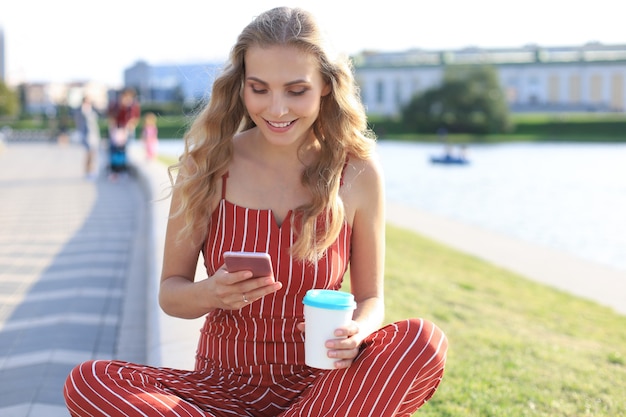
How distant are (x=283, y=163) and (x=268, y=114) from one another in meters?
0.22

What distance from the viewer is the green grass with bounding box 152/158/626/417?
11.6 ft

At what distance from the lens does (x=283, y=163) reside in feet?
8.38

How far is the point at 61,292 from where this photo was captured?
563 centimetres

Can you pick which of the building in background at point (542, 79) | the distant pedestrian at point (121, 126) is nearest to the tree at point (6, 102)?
the building in background at point (542, 79)

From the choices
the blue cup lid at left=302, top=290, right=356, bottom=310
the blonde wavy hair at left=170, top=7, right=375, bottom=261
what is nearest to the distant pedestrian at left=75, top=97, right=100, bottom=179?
the blonde wavy hair at left=170, top=7, right=375, bottom=261

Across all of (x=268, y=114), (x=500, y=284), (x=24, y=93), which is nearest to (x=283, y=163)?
(x=268, y=114)

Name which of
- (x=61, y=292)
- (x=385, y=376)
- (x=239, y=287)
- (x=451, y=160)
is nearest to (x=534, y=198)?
(x=451, y=160)

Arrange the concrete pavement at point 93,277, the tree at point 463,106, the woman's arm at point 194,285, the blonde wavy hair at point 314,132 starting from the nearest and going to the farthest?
the woman's arm at point 194,285
the blonde wavy hair at point 314,132
the concrete pavement at point 93,277
the tree at point 463,106

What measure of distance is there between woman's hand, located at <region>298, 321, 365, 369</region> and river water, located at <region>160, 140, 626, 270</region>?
389 inches

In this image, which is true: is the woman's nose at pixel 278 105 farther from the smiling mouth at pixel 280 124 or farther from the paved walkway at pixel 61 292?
the paved walkway at pixel 61 292

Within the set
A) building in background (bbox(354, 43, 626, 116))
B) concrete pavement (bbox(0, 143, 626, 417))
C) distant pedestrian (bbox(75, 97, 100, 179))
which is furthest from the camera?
building in background (bbox(354, 43, 626, 116))

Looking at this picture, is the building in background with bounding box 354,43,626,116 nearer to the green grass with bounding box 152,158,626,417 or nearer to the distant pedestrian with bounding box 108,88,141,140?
the distant pedestrian with bounding box 108,88,141,140

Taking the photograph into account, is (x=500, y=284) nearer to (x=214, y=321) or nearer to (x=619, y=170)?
(x=214, y=321)

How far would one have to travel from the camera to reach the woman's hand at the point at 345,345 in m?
1.97
